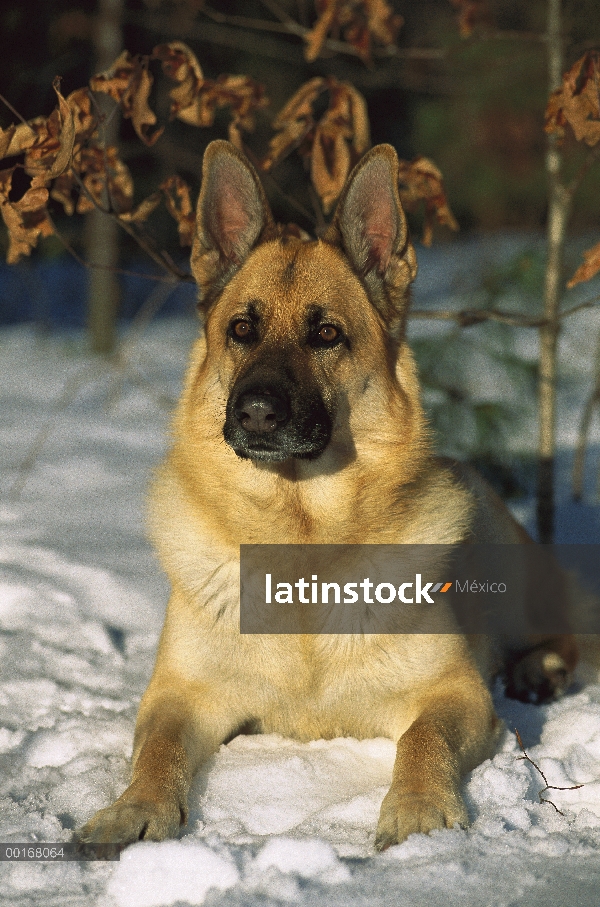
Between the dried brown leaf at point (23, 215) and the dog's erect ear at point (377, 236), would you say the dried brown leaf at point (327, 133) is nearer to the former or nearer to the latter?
the dog's erect ear at point (377, 236)

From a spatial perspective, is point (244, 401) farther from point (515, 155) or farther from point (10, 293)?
point (515, 155)

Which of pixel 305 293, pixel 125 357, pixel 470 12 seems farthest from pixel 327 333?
pixel 125 357

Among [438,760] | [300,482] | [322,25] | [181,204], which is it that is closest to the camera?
[438,760]

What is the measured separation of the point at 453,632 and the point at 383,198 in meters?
1.55

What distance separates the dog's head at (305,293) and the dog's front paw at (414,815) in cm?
108

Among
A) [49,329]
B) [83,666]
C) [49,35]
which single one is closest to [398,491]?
[83,666]

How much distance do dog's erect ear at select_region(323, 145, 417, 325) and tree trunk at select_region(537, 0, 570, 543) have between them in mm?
1363

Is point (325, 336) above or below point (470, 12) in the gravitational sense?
below

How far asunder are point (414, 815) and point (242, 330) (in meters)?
1.70

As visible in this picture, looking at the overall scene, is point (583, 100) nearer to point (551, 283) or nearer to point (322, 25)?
point (551, 283)

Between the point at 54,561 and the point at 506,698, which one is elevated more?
the point at 54,561

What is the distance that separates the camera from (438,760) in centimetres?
256

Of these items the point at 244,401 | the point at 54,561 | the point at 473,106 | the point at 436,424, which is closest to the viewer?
the point at 244,401

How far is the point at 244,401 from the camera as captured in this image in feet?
9.06
